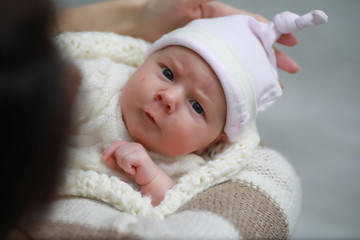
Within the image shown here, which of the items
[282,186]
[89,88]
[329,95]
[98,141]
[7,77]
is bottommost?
[329,95]

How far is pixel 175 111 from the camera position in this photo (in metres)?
0.98

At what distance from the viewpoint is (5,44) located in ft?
1.61

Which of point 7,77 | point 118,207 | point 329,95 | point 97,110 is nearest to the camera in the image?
point 7,77

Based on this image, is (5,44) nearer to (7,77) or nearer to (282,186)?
(7,77)

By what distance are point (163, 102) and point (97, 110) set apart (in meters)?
0.16

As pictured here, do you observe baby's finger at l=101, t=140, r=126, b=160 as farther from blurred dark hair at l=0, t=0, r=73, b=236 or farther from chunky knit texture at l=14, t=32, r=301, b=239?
blurred dark hair at l=0, t=0, r=73, b=236

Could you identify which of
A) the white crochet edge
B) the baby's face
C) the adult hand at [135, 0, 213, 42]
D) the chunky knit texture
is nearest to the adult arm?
the adult hand at [135, 0, 213, 42]

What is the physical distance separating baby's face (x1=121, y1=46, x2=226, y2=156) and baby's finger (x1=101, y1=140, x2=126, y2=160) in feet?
0.17

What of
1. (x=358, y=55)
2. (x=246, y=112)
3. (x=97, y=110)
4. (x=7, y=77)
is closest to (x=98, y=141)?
(x=97, y=110)

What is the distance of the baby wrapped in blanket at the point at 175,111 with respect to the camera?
947mm

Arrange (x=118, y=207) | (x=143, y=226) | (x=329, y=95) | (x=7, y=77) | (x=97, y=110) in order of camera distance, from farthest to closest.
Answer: (x=329, y=95) → (x=97, y=110) → (x=118, y=207) → (x=143, y=226) → (x=7, y=77)

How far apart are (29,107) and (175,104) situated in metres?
0.50

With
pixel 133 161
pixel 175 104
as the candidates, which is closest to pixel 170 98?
pixel 175 104

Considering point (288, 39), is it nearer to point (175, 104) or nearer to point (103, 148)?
point (175, 104)
